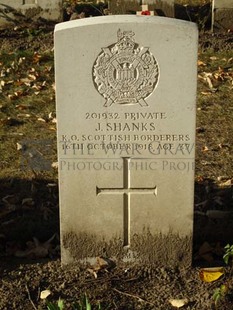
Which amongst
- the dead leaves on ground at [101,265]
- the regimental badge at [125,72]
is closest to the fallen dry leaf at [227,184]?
the dead leaves on ground at [101,265]

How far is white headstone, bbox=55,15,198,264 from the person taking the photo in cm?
403

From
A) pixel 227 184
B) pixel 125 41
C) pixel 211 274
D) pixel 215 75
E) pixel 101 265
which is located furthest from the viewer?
pixel 215 75

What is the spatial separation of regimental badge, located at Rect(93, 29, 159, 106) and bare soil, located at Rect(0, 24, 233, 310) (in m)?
1.14

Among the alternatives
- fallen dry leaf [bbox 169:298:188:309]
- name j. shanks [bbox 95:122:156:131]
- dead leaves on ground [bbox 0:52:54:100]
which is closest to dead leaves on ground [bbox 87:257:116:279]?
fallen dry leaf [bbox 169:298:188:309]

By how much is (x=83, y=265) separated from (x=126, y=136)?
3.07ft

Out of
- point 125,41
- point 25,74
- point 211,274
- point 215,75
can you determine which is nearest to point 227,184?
point 211,274

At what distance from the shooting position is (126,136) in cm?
425

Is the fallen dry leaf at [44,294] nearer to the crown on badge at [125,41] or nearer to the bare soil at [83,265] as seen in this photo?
the bare soil at [83,265]

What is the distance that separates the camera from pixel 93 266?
4523 mm

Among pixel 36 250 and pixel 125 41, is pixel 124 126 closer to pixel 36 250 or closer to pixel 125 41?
pixel 125 41

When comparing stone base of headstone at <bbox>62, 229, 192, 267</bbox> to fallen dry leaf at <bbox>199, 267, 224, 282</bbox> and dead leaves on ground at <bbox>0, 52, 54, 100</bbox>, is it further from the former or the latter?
dead leaves on ground at <bbox>0, 52, 54, 100</bbox>

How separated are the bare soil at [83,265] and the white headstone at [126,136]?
165mm

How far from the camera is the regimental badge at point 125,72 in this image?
4.06 meters

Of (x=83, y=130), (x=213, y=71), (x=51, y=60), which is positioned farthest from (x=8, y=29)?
(x=83, y=130)
